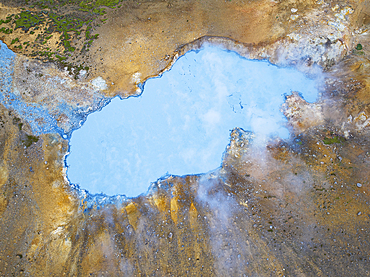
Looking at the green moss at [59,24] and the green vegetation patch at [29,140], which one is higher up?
the green moss at [59,24]

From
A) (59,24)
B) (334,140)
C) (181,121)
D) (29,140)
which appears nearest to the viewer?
(334,140)

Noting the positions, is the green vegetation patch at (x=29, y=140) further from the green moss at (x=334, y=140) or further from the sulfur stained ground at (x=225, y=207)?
the green moss at (x=334, y=140)

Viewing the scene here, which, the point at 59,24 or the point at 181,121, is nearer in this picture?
the point at 181,121

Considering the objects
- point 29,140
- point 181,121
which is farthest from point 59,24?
point 181,121

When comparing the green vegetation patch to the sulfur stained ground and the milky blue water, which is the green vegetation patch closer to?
the sulfur stained ground

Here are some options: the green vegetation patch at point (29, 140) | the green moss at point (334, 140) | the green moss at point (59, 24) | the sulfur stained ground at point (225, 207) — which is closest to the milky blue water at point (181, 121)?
the sulfur stained ground at point (225, 207)

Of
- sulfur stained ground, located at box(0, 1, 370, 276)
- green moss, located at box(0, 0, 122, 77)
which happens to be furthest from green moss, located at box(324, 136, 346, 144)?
green moss, located at box(0, 0, 122, 77)

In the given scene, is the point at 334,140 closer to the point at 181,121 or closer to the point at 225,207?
the point at 225,207

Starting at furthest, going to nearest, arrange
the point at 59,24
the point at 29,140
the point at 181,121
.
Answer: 1. the point at 59,24
2. the point at 181,121
3. the point at 29,140

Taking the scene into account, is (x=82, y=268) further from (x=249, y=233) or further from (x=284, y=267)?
(x=284, y=267)
